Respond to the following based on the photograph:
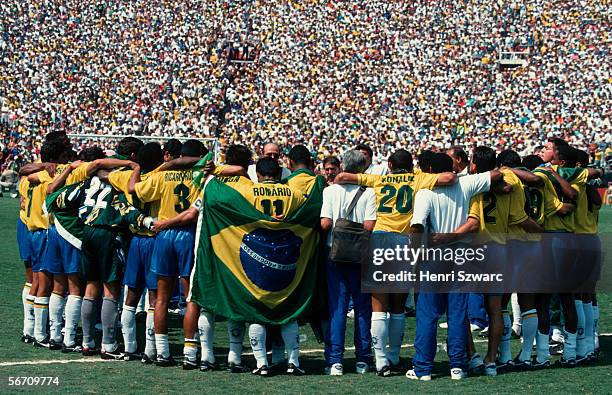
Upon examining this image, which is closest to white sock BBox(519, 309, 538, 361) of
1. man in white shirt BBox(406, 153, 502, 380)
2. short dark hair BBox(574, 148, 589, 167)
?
man in white shirt BBox(406, 153, 502, 380)

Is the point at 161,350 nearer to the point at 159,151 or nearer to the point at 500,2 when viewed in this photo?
the point at 159,151

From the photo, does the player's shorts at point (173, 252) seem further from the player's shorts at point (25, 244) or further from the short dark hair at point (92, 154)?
the player's shorts at point (25, 244)

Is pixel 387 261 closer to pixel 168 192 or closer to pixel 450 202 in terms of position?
pixel 450 202

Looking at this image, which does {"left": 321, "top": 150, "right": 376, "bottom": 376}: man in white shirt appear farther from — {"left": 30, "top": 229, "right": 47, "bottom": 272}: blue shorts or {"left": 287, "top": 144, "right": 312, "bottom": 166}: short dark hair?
{"left": 30, "top": 229, "right": 47, "bottom": 272}: blue shorts

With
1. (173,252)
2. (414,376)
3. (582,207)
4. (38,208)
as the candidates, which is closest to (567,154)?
(582,207)

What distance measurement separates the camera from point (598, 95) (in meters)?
40.7

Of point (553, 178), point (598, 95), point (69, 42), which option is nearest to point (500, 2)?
point (598, 95)

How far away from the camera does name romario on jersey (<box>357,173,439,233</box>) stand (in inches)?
365

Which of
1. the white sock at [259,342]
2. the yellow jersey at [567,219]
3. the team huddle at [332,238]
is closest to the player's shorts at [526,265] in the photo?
the team huddle at [332,238]

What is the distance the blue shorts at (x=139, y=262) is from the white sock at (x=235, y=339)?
88 cm

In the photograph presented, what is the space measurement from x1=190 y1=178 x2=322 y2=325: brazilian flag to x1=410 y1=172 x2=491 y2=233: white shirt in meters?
1.06

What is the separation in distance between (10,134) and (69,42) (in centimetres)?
795

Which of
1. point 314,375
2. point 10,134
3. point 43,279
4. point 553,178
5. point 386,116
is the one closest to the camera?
point 314,375

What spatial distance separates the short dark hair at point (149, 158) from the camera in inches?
384
